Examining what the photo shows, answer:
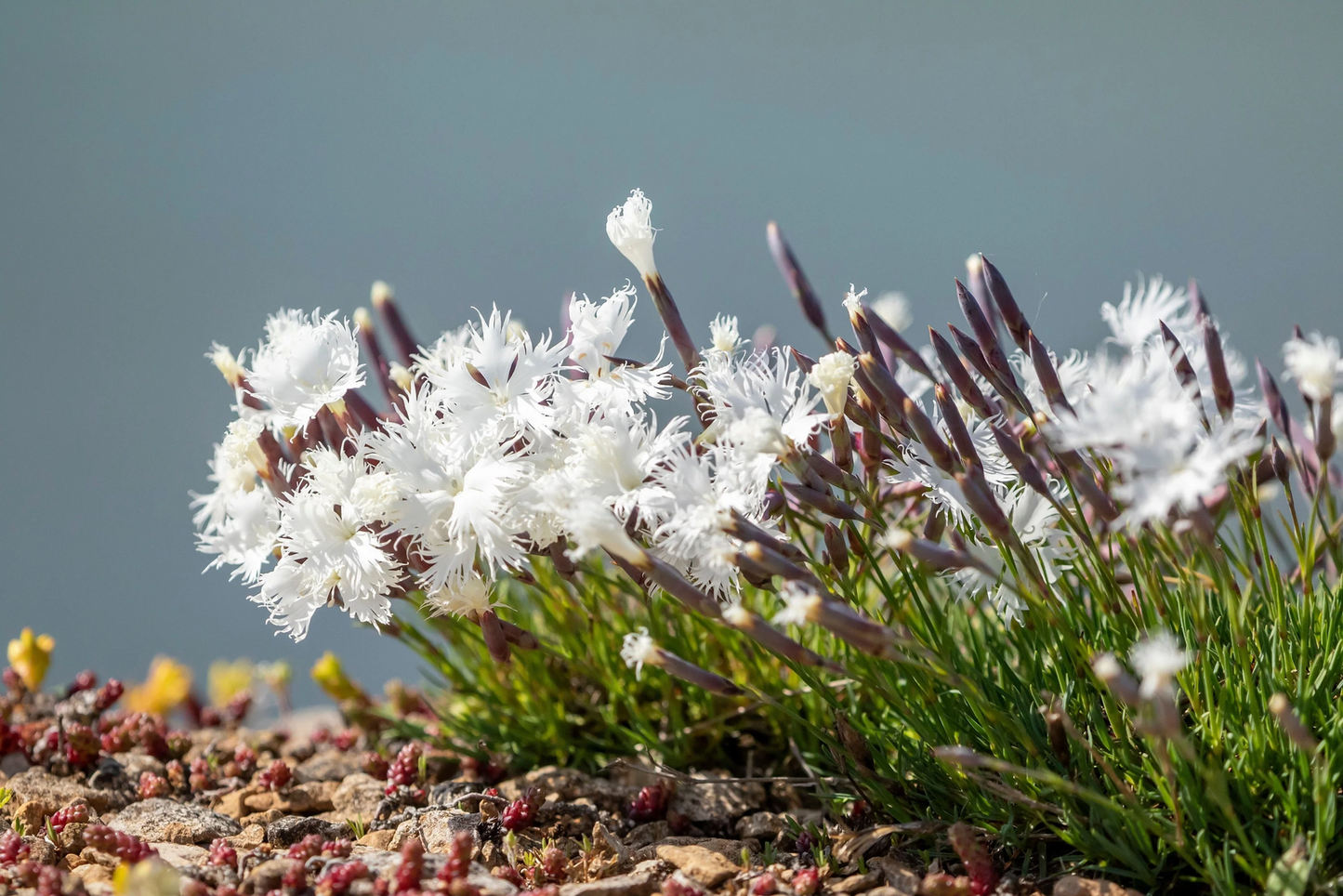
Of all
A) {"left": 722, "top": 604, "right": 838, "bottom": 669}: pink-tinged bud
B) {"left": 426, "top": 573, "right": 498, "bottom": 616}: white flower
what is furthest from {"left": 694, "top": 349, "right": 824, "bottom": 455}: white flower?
{"left": 426, "top": 573, "right": 498, "bottom": 616}: white flower

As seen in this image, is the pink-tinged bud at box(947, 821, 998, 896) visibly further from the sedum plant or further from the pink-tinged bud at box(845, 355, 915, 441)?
the pink-tinged bud at box(845, 355, 915, 441)

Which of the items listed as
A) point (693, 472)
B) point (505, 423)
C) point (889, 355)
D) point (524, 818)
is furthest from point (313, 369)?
point (889, 355)

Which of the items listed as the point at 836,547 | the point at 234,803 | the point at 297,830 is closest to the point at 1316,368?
the point at 836,547

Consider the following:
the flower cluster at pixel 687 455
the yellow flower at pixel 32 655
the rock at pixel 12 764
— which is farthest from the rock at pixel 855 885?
the yellow flower at pixel 32 655

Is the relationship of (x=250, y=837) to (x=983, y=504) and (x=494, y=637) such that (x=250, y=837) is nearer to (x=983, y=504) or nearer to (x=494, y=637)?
(x=494, y=637)

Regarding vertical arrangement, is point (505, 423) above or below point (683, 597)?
above

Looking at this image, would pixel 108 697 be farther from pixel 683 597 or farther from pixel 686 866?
pixel 683 597

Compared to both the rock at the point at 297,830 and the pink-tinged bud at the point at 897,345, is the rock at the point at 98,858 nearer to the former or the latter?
the rock at the point at 297,830
